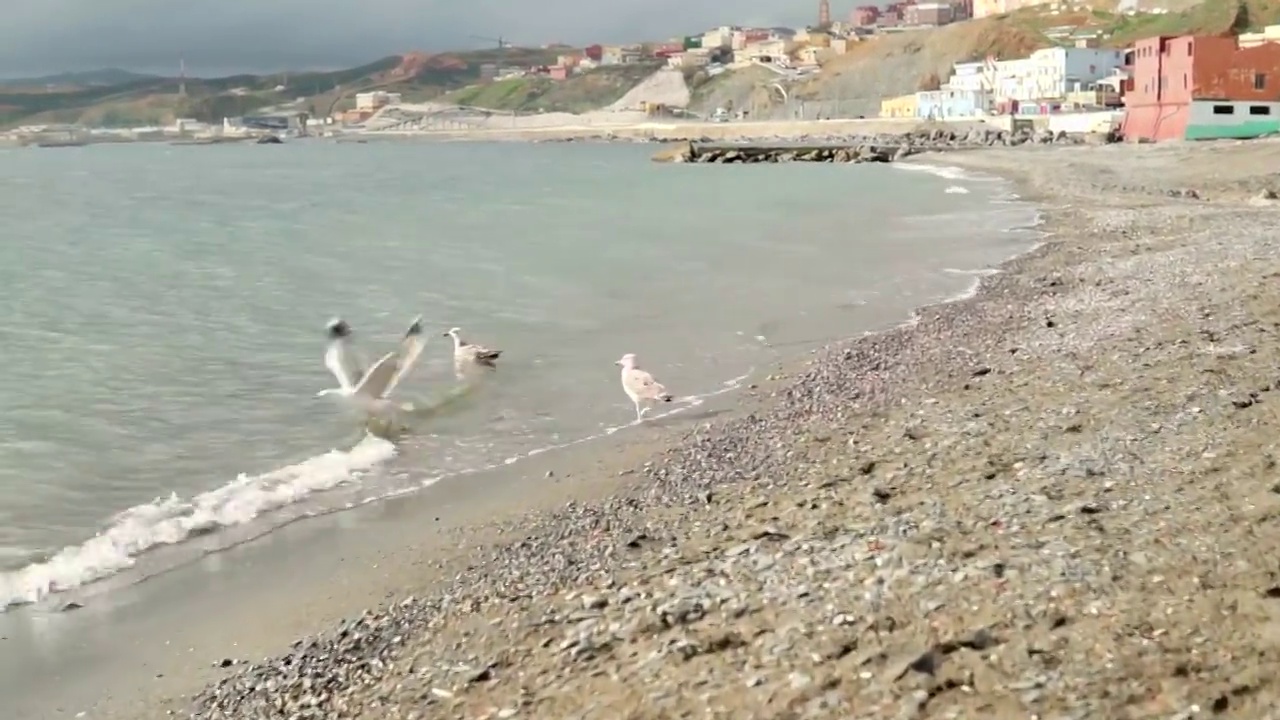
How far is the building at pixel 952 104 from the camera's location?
11150 centimetres

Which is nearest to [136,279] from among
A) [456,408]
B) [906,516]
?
[456,408]

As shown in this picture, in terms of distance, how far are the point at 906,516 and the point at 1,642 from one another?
15.9ft

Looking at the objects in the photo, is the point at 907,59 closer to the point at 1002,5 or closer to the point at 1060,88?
the point at 1002,5

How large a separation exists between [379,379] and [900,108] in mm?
123129

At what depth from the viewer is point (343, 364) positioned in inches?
493

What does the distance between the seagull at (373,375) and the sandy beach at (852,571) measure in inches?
114

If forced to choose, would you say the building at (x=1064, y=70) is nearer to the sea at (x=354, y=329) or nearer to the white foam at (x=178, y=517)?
the sea at (x=354, y=329)

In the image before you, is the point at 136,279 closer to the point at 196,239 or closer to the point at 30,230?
the point at 196,239

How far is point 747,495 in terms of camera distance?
7.01 meters

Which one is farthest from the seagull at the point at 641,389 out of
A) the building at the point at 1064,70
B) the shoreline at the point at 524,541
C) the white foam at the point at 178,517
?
the building at the point at 1064,70

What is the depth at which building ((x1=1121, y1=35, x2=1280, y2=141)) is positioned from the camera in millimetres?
53719

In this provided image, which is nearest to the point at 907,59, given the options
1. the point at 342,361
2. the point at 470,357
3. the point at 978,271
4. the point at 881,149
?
the point at 881,149

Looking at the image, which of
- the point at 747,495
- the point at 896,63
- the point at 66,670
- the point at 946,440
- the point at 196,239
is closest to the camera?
the point at 66,670

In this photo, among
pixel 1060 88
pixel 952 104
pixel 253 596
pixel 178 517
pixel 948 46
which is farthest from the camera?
Answer: pixel 948 46
